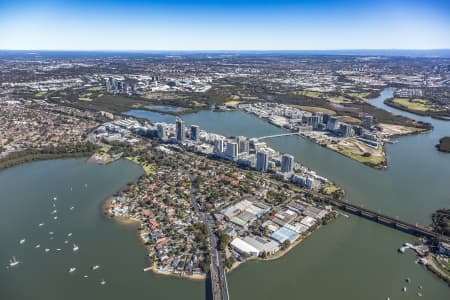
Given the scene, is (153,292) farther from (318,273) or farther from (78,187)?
(78,187)

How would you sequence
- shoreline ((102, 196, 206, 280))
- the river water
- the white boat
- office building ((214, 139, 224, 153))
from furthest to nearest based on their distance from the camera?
office building ((214, 139, 224, 153))
the white boat
shoreline ((102, 196, 206, 280))
the river water

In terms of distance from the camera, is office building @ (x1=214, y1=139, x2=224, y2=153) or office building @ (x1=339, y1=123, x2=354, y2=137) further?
office building @ (x1=339, y1=123, x2=354, y2=137)

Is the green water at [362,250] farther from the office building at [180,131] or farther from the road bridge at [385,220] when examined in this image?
the office building at [180,131]

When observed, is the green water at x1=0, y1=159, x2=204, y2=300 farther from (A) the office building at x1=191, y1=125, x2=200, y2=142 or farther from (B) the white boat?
(A) the office building at x1=191, y1=125, x2=200, y2=142

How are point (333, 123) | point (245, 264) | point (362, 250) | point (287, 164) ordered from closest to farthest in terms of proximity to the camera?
point (245, 264), point (362, 250), point (287, 164), point (333, 123)

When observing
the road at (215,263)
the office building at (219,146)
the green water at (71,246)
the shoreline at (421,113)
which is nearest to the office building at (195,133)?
the office building at (219,146)

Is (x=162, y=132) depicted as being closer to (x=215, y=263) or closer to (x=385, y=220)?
(x=215, y=263)

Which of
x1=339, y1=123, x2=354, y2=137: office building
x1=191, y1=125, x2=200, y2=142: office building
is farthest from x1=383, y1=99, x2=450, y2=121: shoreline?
x1=191, y1=125, x2=200, y2=142: office building

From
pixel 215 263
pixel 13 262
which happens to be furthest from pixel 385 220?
pixel 13 262
